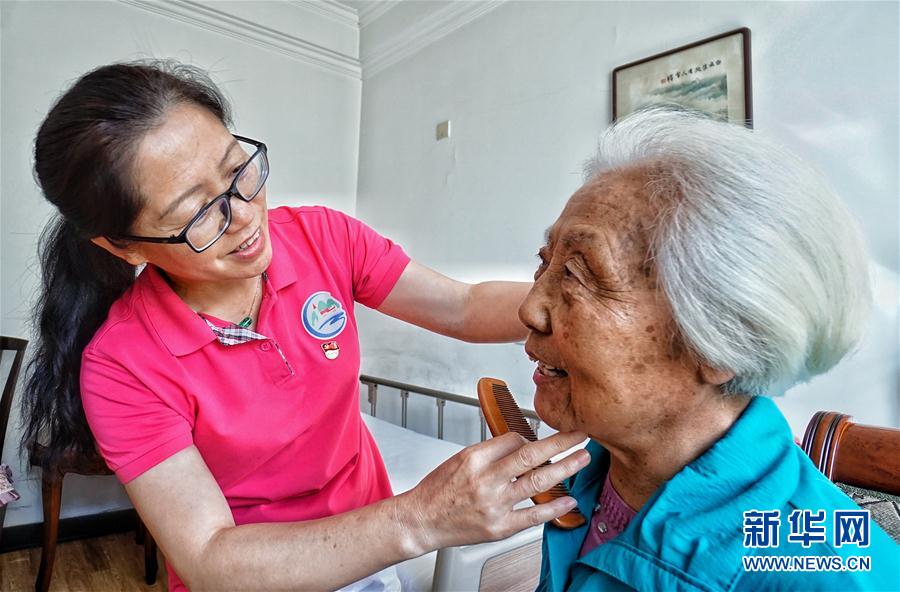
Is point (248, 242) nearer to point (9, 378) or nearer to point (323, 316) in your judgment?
point (323, 316)

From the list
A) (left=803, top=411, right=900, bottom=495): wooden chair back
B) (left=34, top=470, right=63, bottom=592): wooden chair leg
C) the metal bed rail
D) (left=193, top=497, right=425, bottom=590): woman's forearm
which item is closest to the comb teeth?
(left=193, top=497, right=425, bottom=590): woman's forearm

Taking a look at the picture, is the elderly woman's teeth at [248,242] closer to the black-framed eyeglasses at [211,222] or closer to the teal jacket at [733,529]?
the black-framed eyeglasses at [211,222]

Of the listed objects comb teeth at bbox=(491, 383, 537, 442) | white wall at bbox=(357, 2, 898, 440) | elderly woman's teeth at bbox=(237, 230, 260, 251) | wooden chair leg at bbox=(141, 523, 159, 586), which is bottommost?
wooden chair leg at bbox=(141, 523, 159, 586)

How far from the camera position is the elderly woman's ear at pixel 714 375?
0.69 metres

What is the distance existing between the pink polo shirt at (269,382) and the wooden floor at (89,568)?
78.3 inches

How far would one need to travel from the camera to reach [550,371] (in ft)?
2.69

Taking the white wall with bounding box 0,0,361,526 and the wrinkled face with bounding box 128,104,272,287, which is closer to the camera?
the wrinkled face with bounding box 128,104,272,287

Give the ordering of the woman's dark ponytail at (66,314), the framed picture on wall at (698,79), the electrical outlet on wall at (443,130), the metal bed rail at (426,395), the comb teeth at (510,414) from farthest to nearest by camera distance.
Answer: the electrical outlet on wall at (443,130), the metal bed rail at (426,395), the framed picture on wall at (698,79), the woman's dark ponytail at (66,314), the comb teeth at (510,414)

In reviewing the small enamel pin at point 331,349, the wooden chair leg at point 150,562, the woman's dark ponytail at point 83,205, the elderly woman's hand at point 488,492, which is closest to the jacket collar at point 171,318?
the woman's dark ponytail at point 83,205

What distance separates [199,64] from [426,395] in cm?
248

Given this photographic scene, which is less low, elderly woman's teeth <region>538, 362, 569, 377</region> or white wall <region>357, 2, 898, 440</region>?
white wall <region>357, 2, 898, 440</region>

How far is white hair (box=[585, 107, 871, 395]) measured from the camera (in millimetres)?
642

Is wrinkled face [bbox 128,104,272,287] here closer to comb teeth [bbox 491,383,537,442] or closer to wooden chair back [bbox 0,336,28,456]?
comb teeth [bbox 491,383,537,442]

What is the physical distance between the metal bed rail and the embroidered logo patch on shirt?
4.62 ft
